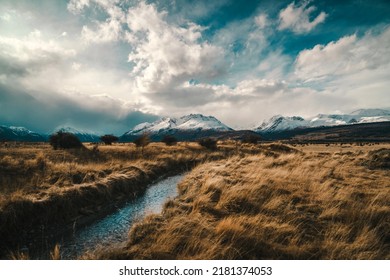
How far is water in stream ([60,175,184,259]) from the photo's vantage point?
6977 millimetres

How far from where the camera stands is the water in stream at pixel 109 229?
22.9 feet

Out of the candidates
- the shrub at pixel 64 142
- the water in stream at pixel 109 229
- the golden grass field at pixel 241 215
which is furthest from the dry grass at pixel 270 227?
the shrub at pixel 64 142

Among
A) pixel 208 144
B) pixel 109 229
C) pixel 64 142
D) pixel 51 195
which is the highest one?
pixel 64 142

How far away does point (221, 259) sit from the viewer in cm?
502

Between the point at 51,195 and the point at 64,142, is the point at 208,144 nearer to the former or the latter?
the point at 64,142

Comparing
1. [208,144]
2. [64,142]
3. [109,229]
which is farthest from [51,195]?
[208,144]

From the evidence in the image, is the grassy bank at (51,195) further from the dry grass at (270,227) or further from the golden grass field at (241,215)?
the dry grass at (270,227)

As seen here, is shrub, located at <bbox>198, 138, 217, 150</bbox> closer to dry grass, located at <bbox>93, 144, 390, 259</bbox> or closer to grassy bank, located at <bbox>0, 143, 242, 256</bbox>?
grassy bank, located at <bbox>0, 143, 242, 256</bbox>

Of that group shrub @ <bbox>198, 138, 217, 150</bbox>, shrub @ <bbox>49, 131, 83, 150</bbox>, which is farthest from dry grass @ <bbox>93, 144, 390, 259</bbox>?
shrub @ <bbox>198, 138, 217, 150</bbox>

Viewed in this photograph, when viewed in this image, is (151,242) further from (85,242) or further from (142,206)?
(142,206)

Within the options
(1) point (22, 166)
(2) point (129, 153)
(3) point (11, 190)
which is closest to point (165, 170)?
(2) point (129, 153)

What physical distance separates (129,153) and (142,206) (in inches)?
775

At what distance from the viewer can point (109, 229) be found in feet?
27.4
